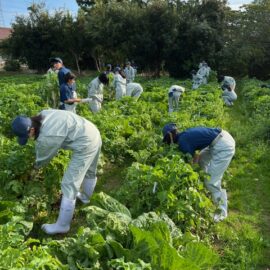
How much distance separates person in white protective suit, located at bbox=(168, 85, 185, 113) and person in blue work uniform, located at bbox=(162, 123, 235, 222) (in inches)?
234

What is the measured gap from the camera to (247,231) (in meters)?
5.22

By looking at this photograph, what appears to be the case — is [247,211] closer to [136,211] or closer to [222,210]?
[222,210]

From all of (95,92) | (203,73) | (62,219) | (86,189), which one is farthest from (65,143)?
(203,73)

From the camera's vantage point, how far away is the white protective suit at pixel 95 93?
10227 millimetres

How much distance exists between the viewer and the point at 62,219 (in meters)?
4.95

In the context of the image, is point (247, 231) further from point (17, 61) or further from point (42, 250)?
point (17, 61)

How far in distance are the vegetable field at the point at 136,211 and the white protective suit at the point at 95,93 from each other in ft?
2.92

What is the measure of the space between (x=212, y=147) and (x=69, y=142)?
82.7 inches

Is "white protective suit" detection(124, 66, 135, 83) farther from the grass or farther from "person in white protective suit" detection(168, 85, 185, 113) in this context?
the grass

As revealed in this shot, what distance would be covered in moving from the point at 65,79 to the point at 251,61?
24.7 meters

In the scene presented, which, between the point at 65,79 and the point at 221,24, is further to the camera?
the point at 221,24

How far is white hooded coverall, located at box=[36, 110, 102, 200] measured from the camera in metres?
4.64

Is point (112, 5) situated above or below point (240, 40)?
above

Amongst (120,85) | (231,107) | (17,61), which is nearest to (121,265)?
(120,85)
